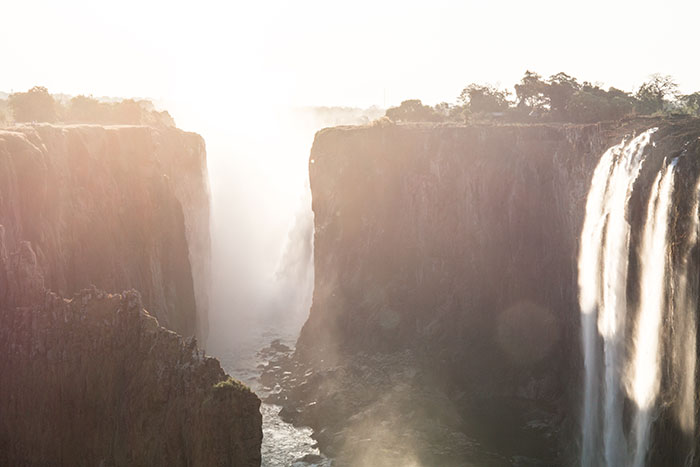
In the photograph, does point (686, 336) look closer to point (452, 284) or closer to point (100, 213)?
point (452, 284)

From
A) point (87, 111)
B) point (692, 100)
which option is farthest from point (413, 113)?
point (87, 111)

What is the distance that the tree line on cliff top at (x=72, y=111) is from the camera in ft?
242

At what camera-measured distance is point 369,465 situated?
125 ft

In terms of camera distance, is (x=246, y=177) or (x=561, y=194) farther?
(x=246, y=177)

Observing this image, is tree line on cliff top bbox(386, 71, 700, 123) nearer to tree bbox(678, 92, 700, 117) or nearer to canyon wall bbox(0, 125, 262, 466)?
tree bbox(678, 92, 700, 117)

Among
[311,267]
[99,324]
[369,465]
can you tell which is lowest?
[369,465]

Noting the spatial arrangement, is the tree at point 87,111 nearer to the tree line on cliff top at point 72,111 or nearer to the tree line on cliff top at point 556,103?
the tree line on cliff top at point 72,111

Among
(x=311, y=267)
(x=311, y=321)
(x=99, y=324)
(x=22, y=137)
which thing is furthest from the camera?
(x=311, y=267)

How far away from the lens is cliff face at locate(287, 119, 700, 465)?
1684 inches

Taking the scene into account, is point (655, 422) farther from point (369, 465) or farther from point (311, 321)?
point (311, 321)

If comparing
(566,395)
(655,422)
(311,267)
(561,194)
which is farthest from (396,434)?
(311,267)

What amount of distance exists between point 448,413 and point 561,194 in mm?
17761

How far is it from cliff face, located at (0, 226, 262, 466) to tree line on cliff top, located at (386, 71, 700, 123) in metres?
48.7

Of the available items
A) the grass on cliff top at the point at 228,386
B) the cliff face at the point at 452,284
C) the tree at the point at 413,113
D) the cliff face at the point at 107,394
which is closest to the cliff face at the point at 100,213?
the cliff face at the point at 107,394
